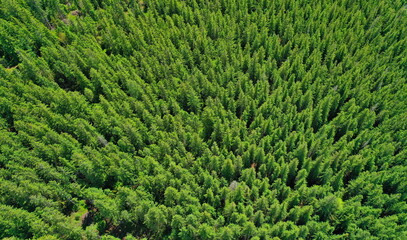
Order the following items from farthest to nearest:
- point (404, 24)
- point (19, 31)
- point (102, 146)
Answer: point (404, 24) → point (19, 31) → point (102, 146)

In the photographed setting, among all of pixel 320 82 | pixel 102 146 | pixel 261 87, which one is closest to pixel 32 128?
pixel 102 146

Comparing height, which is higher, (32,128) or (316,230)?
(32,128)

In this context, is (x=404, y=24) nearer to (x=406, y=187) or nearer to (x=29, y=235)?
(x=406, y=187)

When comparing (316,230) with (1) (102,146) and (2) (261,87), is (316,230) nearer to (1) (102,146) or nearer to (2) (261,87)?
(2) (261,87)

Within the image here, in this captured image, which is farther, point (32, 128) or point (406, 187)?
point (32, 128)

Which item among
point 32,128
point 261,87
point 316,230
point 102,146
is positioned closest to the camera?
point 316,230

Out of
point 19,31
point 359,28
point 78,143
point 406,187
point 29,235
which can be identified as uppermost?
point 19,31
